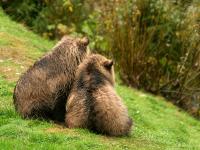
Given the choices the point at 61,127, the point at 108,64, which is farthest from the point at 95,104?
the point at 108,64

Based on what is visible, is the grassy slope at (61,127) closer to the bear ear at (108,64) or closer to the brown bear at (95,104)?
the brown bear at (95,104)

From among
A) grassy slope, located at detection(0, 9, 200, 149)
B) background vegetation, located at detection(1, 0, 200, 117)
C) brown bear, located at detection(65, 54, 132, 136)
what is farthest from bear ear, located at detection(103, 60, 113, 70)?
background vegetation, located at detection(1, 0, 200, 117)

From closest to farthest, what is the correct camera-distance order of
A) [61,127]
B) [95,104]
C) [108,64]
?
[95,104], [61,127], [108,64]

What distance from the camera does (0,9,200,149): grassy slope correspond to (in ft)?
30.0

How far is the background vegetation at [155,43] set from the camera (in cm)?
1770

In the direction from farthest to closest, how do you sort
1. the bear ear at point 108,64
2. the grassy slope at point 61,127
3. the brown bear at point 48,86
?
the bear ear at point 108,64
the brown bear at point 48,86
the grassy slope at point 61,127

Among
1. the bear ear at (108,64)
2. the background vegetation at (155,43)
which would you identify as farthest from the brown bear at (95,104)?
the background vegetation at (155,43)

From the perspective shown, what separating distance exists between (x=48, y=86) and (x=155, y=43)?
28.8 feet

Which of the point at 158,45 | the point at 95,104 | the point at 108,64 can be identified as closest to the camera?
the point at 95,104

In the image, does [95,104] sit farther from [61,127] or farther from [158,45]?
[158,45]

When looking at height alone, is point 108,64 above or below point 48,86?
above

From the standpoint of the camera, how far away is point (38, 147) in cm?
873

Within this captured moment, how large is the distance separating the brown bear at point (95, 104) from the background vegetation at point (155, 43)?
742cm

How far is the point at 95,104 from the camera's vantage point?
9.66 metres
